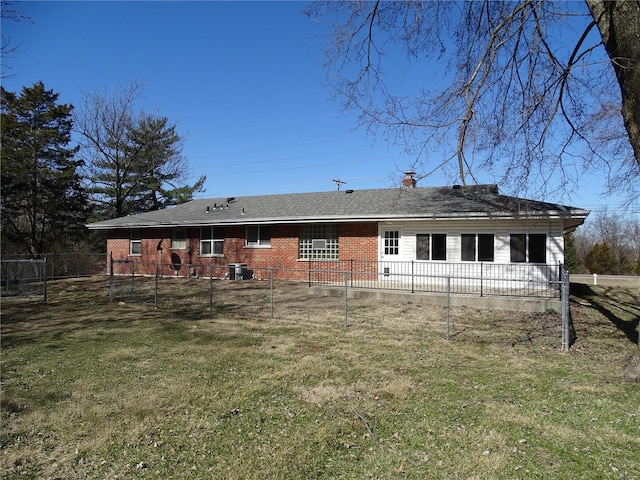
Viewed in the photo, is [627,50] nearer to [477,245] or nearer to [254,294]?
[477,245]

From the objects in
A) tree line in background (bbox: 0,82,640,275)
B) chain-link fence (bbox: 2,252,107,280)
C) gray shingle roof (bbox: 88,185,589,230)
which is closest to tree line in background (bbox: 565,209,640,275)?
tree line in background (bbox: 0,82,640,275)

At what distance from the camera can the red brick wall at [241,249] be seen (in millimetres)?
18406

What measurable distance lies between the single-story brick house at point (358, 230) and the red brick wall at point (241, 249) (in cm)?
5

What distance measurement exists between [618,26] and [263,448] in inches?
289

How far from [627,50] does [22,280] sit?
18677mm

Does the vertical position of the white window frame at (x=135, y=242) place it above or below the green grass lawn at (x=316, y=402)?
above

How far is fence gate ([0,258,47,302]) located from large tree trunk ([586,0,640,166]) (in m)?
16.7

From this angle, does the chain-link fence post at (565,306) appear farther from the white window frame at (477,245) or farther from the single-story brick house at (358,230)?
the white window frame at (477,245)

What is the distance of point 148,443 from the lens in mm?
4273

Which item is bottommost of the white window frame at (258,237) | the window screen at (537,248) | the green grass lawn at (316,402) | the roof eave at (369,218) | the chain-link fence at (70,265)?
the green grass lawn at (316,402)

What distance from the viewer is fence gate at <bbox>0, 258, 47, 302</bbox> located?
49.2 ft

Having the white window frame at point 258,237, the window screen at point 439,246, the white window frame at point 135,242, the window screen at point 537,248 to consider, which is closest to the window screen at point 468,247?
the window screen at point 439,246

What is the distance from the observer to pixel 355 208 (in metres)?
19.1

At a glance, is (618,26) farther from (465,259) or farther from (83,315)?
(83,315)
